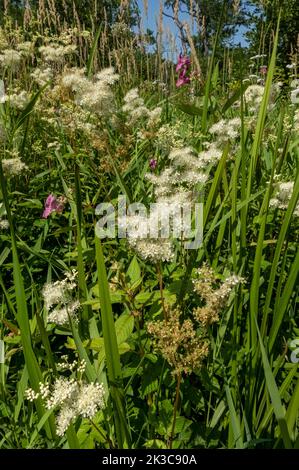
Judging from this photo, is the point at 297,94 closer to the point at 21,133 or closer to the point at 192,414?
the point at 21,133

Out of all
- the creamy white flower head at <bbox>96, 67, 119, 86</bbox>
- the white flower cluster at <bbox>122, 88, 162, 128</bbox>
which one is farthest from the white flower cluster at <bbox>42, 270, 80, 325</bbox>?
the white flower cluster at <bbox>122, 88, 162, 128</bbox>

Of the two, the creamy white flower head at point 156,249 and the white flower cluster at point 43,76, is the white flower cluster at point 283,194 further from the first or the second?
the white flower cluster at point 43,76

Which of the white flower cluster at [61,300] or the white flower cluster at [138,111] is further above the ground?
the white flower cluster at [138,111]

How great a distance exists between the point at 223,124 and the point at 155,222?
92 centimetres


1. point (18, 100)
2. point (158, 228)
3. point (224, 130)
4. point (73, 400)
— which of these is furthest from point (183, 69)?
point (73, 400)

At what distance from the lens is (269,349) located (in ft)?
4.23

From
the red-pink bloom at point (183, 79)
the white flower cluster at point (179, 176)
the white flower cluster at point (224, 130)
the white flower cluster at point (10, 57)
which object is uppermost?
the white flower cluster at point (10, 57)

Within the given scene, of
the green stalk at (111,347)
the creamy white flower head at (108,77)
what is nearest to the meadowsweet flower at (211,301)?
the green stalk at (111,347)

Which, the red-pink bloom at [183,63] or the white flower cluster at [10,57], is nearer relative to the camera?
the white flower cluster at [10,57]

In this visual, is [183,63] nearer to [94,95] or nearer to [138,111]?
[138,111]

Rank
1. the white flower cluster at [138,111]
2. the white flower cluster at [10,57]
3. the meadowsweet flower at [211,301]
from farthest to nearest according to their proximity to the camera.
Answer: the white flower cluster at [10,57] → the white flower cluster at [138,111] → the meadowsweet flower at [211,301]

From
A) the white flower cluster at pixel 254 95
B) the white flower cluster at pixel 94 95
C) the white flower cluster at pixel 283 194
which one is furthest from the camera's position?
the white flower cluster at pixel 254 95

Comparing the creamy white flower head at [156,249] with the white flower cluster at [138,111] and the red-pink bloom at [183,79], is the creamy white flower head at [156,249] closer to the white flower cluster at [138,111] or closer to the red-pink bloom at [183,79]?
the white flower cluster at [138,111]
